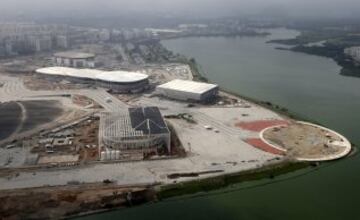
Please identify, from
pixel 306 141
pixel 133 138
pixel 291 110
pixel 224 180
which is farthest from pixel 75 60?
pixel 224 180

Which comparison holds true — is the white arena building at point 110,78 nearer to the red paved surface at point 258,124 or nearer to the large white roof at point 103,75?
the large white roof at point 103,75

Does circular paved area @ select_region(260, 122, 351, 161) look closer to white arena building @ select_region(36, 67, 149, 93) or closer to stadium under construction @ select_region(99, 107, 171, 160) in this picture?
stadium under construction @ select_region(99, 107, 171, 160)

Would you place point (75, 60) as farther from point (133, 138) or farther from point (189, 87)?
point (133, 138)

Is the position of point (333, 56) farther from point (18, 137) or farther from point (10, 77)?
point (18, 137)

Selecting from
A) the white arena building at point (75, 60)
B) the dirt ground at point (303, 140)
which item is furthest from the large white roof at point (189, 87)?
the white arena building at point (75, 60)

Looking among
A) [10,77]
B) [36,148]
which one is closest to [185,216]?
[36,148]

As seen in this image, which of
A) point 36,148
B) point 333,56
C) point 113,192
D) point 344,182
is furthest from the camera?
point 333,56
